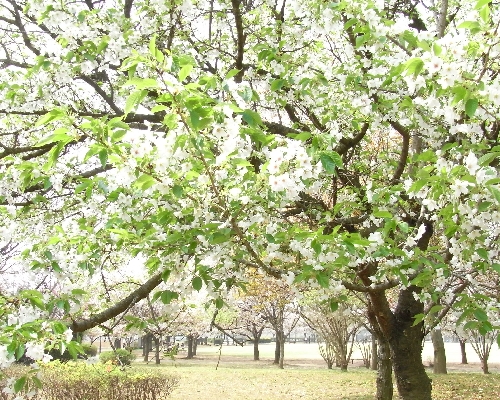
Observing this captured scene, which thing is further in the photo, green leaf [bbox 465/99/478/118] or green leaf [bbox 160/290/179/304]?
green leaf [bbox 160/290/179/304]

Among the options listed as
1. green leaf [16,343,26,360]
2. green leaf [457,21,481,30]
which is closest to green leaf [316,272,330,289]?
green leaf [457,21,481,30]

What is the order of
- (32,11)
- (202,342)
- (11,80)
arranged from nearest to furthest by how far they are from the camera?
(32,11), (11,80), (202,342)

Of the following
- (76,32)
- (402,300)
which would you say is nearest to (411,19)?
(402,300)

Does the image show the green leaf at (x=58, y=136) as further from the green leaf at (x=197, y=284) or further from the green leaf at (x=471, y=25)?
the green leaf at (x=471, y=25)

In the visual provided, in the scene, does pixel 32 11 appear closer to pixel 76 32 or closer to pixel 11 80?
pixel 76 32

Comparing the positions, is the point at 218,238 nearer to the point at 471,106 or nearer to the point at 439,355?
the point at 471,106

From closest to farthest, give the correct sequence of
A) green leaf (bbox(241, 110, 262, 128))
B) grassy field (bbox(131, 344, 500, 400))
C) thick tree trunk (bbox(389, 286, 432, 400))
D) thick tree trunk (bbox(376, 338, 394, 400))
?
green leaf (bbox(241, 110, 262, 128)) < thick tree trunk (bbox(389, 286, 432, 400)) < thick tree trunk (bbox(376, 338, 394, 400)) < grassy field (bbox(131, 344, 500, 400))

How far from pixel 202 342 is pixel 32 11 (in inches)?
2300

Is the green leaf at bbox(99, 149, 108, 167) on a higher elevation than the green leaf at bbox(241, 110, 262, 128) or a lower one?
lower

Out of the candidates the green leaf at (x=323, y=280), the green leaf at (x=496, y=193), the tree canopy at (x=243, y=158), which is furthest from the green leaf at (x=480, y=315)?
the green leaf at (x=496, y=193)

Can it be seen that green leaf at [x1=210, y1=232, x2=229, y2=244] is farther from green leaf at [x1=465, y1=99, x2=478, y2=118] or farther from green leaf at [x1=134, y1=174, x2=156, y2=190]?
green leaf at [x1=465, y1=99, x2=478, y2=118]

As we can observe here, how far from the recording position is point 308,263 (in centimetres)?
296

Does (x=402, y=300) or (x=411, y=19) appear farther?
(x=411, y=19)

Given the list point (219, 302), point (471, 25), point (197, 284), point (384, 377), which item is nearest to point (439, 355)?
point (384, 377)
